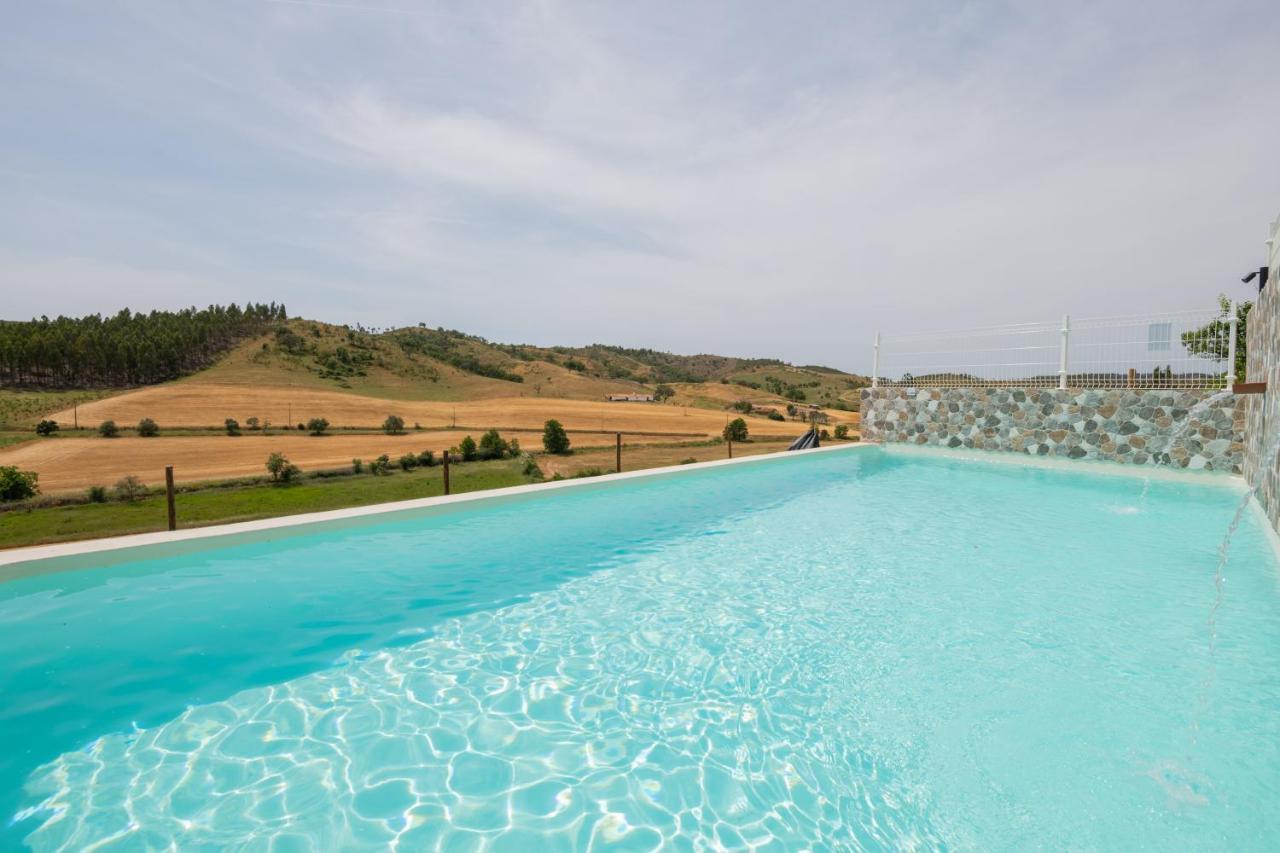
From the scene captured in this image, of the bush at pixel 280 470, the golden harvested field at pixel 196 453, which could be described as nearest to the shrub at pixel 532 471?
the golden harvested field at pixel 196 453

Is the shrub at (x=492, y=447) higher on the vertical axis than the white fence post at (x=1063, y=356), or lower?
lower

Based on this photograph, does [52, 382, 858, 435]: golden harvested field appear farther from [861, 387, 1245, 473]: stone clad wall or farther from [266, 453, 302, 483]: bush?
[861, 387, 1245, 473]: stone clad wall

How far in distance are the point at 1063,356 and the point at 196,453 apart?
29987mm

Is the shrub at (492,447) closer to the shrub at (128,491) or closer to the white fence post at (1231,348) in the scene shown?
the shrub at (128,491)

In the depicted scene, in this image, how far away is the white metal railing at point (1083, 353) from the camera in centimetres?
870

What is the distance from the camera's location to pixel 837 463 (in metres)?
10.8

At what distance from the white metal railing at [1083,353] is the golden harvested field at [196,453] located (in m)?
17.4

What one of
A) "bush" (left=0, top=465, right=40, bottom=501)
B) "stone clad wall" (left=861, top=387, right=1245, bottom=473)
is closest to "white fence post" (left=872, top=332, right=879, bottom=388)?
"stone clad wall" (left=861, top=387, right=1245, bottom=473)

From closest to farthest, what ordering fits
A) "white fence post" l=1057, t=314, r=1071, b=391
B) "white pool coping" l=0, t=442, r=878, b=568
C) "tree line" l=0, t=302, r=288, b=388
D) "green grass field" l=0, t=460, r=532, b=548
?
"white pool coping" l=0, t=442, r=878, b=568 < "white fence post" l=1057, t=314, r=1071, b=391 < "green grass field" l=0, t=460, r=532, b=548 < "tree line" l=0, t=302, r=288, b=388

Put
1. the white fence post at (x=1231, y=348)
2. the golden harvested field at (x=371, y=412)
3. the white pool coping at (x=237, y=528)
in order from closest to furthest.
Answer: the white pool coping at (x=237, y=528), the white fence post at (x=1231, y=348), the golden harvested field at (x=371, y=412)

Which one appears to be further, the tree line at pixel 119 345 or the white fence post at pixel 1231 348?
the tree line at pixel 119 345

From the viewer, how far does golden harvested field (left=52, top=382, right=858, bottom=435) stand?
31516 millimetres

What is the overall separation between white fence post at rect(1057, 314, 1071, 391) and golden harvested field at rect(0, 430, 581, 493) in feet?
63.4

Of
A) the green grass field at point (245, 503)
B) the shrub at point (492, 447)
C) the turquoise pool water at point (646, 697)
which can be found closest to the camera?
the turquoise pool water at point (646, 697)
